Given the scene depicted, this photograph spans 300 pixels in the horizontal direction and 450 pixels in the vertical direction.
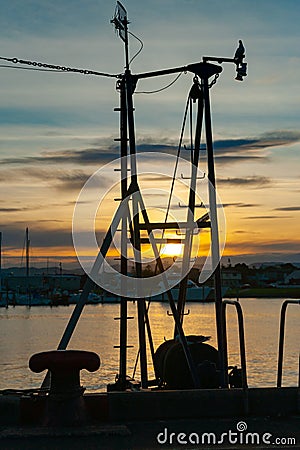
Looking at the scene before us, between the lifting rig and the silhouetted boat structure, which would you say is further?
the lifting rig

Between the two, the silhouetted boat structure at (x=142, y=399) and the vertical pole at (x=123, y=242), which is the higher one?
the vertical pole at (x=123, y=242)

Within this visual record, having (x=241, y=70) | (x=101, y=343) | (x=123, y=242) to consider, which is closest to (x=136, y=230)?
(x=123, y=242)

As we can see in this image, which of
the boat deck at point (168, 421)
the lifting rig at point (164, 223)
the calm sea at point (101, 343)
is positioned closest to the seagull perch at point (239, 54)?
the lifting rig at point (164, 223)

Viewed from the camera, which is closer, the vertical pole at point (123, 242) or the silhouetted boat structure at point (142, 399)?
the silhouetted boat structure at point (142, 399)

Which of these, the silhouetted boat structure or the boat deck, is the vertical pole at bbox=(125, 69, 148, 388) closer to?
the silhouetted boat structure

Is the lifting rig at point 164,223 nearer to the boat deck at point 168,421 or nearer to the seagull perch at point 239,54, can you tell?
the seagull perch at point 239,54

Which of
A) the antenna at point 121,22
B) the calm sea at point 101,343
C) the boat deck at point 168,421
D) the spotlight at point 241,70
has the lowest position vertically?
the calm sea at point 101,343

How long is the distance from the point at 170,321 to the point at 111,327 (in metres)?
9.77

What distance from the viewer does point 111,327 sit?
9444 cm

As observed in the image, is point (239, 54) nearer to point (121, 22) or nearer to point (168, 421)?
point (121, 22)

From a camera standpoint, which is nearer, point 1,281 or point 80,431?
point 80,431

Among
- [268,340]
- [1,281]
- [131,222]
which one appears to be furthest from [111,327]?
[131,222]

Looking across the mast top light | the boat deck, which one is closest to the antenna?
the mast top light

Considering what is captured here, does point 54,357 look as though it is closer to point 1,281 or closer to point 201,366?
point 201,366
